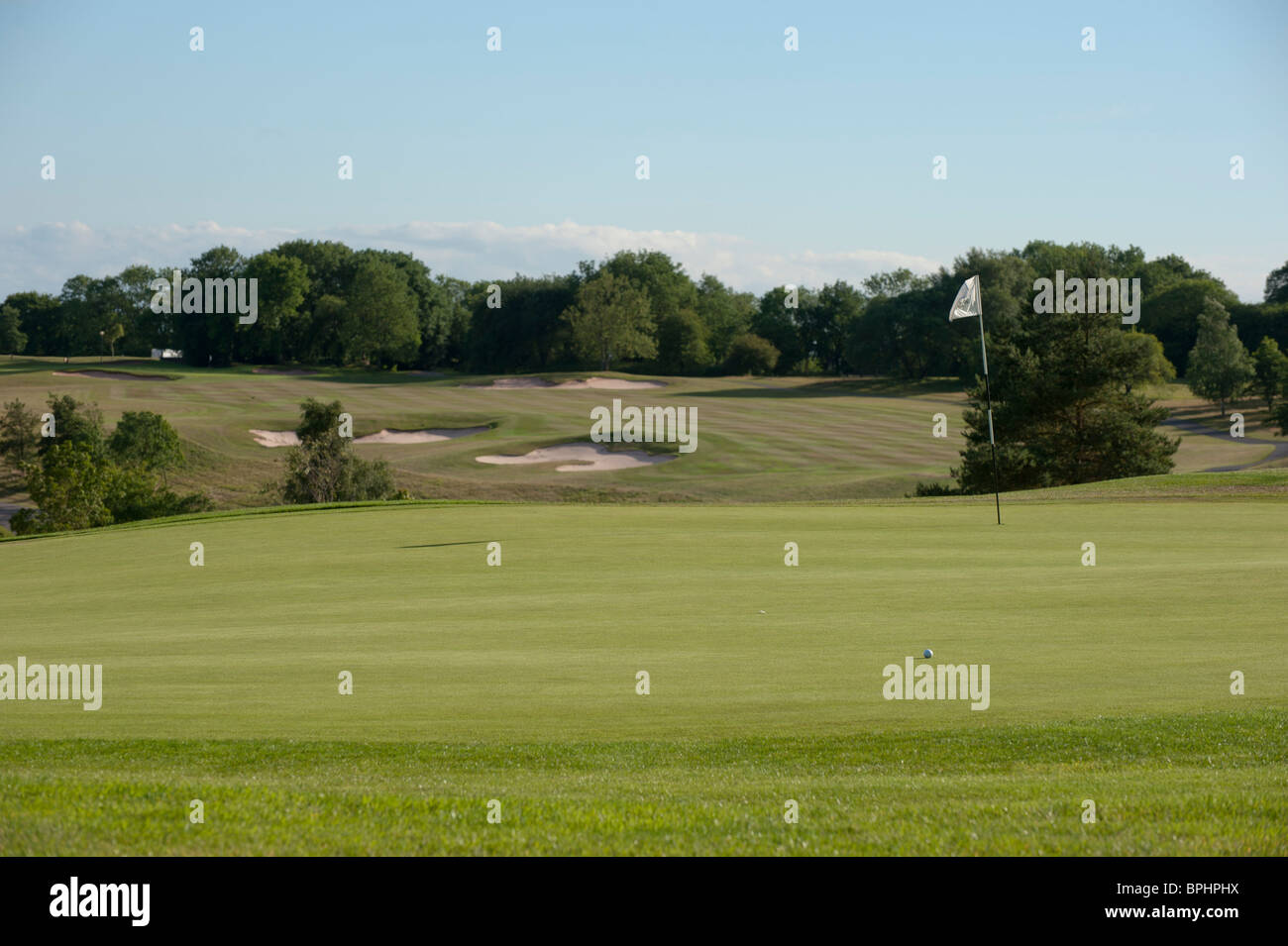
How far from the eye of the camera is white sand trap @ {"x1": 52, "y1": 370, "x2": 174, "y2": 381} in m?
81.8

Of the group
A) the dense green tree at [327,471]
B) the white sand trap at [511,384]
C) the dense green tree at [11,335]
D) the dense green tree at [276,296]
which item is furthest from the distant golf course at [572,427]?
the dense green tree at [11,335]

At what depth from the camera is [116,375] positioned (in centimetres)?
8381

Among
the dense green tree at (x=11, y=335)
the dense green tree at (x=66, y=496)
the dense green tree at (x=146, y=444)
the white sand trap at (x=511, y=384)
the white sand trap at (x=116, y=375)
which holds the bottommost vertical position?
the dense green tree at (x=66, y=496)

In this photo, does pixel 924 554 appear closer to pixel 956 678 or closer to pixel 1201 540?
pixel 1201 540

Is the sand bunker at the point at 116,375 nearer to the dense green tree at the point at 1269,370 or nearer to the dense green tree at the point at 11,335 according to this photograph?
the dense green tree at the point at 11,335

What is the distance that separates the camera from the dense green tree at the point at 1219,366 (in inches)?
3007

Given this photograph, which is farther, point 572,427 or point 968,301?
point 572,427

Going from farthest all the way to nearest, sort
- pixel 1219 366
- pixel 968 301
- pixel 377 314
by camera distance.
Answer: pixel 377 314, pixel 1219 366, pixel 968 301

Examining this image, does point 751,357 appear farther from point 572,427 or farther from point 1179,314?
point 572,427

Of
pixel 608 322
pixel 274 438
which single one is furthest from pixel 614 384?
pixel 274 438

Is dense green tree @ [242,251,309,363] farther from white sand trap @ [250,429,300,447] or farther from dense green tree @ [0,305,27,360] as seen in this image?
white sand trap @ [250,429,300,447]

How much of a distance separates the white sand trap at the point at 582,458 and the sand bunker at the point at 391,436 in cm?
731

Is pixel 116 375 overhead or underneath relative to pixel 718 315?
underneath

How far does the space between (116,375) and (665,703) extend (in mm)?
85343
